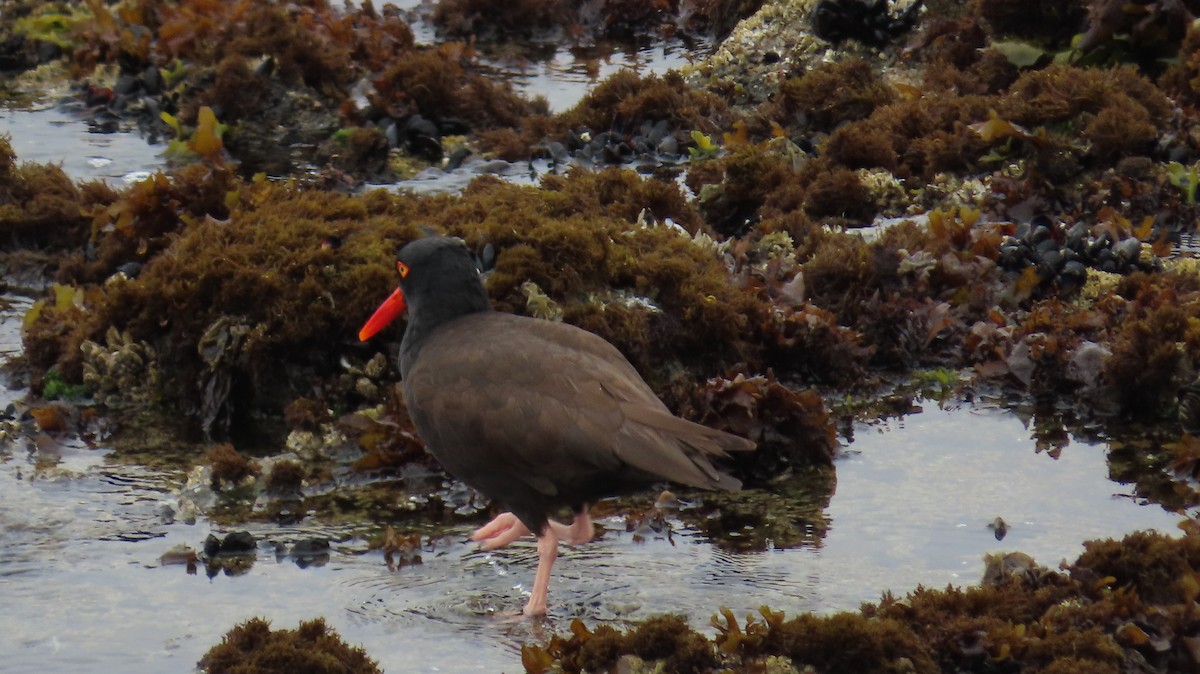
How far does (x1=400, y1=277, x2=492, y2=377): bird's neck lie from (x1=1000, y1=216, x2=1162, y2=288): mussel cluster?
3.51 m

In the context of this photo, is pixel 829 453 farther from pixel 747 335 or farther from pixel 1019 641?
pixel 1019 641

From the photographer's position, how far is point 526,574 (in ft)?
20.6

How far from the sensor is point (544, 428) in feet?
19.4

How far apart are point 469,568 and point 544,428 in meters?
0.75

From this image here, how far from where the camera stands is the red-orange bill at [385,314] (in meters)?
7.07

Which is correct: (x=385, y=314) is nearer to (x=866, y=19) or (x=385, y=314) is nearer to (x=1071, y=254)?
(x=1071, y=254)

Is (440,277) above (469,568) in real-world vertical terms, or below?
above

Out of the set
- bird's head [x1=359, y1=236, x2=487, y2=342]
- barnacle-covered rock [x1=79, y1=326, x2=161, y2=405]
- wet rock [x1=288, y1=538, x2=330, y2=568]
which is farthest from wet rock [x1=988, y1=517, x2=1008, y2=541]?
barnacle-covered rock [x1=79, y1=326, x2=161, y2=405]

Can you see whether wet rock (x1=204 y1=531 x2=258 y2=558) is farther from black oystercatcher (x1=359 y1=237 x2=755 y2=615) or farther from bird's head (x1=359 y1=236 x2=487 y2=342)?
bird's head (x1=359 y1=236 x2=487 y2=342)

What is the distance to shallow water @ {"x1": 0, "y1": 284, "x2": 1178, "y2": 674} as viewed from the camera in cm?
565

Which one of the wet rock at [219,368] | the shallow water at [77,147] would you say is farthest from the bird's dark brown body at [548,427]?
the shallow water at [77,147]

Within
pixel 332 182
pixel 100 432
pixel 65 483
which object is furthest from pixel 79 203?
pixel 65 483

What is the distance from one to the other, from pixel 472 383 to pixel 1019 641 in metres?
2.22

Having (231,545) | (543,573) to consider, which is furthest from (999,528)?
(231,545)
